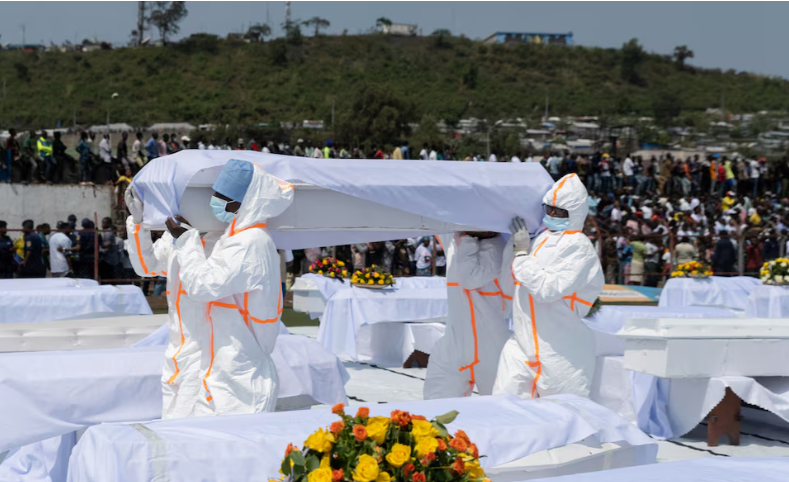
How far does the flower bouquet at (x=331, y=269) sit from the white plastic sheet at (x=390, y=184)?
7244mm

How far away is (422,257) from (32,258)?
7.00m

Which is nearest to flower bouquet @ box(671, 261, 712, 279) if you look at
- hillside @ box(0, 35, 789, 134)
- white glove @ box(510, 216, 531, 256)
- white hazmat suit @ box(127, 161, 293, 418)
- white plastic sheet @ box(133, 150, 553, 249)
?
white plastic sheet @ box(133, 150, 553, 249)

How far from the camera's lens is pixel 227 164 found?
5.33 meters

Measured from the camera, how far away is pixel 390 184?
574cm

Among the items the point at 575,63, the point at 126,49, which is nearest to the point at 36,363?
the point at 126,49

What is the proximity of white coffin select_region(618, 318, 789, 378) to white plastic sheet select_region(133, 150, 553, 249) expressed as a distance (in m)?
1.87

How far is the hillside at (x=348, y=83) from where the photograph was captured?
50719mm

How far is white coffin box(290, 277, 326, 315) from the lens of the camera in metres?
14.3

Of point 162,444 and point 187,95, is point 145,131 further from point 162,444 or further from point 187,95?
point 162,444

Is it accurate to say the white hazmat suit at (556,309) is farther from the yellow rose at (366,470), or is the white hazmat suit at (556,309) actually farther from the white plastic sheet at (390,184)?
the yellow rose at (366,470)

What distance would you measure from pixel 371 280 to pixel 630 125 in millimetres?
39492

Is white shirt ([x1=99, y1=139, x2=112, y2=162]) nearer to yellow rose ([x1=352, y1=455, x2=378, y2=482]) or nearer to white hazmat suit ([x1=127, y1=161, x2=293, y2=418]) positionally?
white hazmat suit ([x1=127, y1=161, x2=293, y2=418])

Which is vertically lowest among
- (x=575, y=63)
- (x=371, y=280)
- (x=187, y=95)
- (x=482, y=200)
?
(x=371, y=280)

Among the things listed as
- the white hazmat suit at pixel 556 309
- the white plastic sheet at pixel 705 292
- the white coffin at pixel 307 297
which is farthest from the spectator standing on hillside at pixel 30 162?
the white hazmat suit at pixel 556 309
